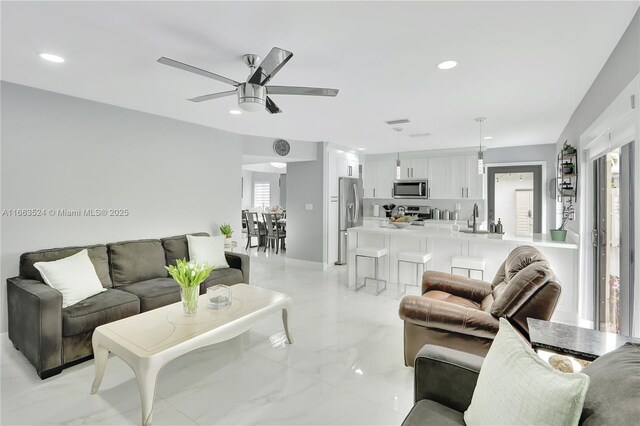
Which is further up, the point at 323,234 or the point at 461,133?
the point at 461,133

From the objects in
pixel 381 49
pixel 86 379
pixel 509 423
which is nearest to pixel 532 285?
pixel 509 423

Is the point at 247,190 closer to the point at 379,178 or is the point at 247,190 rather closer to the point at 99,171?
the point at 379,178

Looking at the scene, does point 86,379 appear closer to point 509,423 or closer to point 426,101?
point 509,423

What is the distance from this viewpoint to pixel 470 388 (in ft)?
4.75

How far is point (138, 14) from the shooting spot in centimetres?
192

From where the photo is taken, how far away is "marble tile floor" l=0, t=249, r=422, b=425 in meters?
2.08

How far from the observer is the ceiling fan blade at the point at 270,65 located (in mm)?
1949

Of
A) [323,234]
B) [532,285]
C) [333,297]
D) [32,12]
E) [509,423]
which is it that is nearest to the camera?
[509,423]

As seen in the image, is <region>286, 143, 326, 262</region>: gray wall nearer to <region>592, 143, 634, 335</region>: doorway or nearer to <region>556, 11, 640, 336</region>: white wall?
<region>556, 11, 640, 336</region>: white wall

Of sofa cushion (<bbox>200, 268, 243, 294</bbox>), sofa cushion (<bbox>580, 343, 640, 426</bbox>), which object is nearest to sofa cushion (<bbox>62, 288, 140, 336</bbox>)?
sofa cushion (<bbox>200, 268, 243, 294</bbox>)

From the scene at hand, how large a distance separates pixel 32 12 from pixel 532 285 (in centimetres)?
354

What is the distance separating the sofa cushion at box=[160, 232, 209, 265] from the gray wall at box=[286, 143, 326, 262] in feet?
9.03

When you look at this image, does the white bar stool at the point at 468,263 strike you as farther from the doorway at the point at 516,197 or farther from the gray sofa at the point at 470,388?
the doorway at the point at 516,197

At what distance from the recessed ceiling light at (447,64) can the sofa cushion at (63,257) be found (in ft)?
12.6
